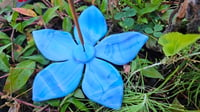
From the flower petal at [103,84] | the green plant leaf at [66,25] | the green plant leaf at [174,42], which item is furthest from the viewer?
the green plant leaf at [66,25]

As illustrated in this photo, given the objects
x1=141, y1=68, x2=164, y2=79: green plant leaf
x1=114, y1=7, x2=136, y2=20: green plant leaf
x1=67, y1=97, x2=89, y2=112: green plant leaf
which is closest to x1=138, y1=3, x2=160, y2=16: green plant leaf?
x1=114, y1=7, x2=136, y2=20: green plant leaf

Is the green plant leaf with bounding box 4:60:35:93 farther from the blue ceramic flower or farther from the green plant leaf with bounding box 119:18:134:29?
the green plant leaf with bounding box 119:18:134:29

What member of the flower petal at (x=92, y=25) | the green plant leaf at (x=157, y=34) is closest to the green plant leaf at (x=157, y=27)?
the green plant leaf at (x=157, y=34)

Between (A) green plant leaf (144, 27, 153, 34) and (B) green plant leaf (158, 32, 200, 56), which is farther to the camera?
(A) green plant leaf (144, 27, 153, 34)

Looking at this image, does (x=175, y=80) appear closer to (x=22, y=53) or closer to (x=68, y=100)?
(x=68, y=100)

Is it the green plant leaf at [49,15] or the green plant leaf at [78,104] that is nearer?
the green plant leaf at [78,104]

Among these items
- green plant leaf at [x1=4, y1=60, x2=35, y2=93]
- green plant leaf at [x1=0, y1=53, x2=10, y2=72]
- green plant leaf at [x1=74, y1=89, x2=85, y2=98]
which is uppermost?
green plant leaf at [x1=0, y1=53, x2=10, y2=72]

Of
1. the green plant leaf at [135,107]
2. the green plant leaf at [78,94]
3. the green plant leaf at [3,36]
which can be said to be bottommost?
the green plant leaf at [135,107]

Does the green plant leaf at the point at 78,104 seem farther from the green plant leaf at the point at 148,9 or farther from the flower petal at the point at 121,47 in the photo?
the green plant leaf at the point at 148,9

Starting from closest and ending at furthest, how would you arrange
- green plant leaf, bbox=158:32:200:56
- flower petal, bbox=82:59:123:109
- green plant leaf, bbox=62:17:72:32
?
green plant leaf, bbox=158:32:200:56
flower petal, bbox=82:59:123:109
green plant leaf, bbox=62:17:72:32

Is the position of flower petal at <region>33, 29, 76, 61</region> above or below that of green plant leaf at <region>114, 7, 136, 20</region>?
below
